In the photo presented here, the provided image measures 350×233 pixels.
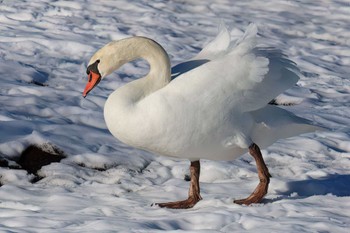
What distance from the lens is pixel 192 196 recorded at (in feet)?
20.3

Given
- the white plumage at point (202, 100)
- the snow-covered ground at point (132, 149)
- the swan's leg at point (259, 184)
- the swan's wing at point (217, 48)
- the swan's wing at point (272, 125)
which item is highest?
the swan's wing at point (217, 48)

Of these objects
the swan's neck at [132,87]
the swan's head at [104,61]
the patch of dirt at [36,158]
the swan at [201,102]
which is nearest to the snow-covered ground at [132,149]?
the patch of dirt at [36,158]

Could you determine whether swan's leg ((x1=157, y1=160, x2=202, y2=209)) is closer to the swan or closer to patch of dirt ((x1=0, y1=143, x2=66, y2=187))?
the swan

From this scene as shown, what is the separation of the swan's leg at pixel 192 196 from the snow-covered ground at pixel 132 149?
7 cm

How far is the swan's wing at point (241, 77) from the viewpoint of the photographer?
222 inches

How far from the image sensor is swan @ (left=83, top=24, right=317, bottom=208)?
219 inches

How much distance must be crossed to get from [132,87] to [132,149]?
67.5 inches

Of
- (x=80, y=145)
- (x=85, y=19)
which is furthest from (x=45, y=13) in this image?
(x=80, y=145)

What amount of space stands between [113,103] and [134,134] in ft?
0.81

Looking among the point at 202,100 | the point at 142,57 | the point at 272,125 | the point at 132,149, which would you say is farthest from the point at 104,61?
the point at 132,149

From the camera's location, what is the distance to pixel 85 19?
39.1 ft

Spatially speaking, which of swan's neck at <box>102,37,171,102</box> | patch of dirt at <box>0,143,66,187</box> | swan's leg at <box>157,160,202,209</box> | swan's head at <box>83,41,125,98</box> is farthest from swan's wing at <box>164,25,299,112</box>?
patch of dirt at <box>0,143,66,187</box>

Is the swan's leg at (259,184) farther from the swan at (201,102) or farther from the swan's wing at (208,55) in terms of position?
the swan's wing at (208,55)

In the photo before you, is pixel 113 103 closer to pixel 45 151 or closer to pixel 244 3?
pixel 45 151
